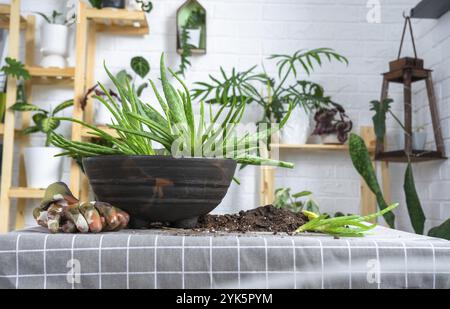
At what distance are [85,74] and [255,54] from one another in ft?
2.97

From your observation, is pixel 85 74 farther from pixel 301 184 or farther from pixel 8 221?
pixel 301 184

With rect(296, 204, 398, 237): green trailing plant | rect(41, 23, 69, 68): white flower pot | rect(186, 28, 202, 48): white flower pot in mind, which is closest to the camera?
rect(296, 204, 398, 237): green trailing plant

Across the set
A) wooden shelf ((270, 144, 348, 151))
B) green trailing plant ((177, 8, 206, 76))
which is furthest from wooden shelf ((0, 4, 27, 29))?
wooden shelf ((270, 144, 348, 151))

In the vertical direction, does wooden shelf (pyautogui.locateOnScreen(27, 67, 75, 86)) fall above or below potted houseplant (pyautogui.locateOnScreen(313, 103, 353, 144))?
above

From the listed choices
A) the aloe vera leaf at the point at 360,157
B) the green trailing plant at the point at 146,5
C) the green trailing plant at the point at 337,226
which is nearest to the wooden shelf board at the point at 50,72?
the green trailing plant at the point at 146,5

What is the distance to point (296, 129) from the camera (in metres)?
2.71

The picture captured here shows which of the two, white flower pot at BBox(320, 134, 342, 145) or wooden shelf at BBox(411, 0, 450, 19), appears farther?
white flower pot at BBox(320, 134, 342, 145)

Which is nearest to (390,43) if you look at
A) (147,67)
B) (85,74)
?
(147,67)

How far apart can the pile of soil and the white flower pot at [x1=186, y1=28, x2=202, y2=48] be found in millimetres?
2106

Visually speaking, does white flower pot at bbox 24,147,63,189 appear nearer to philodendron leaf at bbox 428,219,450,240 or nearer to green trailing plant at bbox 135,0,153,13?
green trailing plant at bbox 135,0,153,13

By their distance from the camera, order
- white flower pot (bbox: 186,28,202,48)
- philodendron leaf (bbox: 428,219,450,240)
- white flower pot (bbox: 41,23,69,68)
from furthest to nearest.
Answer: white flower pot (bbox: 186,28,202,48)
white flower pot (bbox: 41,23,69,68)
philodendron leaf (bbox: 428,219,450,240)

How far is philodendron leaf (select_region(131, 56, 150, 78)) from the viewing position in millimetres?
2732

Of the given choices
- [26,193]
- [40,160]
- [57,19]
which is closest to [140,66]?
[57,19]

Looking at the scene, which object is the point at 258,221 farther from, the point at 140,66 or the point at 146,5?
the point at 146,5
